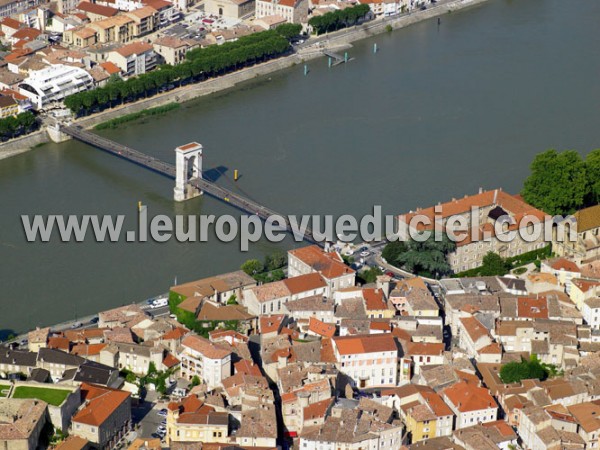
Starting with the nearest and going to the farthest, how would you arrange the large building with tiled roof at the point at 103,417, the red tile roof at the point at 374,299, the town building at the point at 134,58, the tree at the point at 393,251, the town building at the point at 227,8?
the large building with tiled roof at the point at 103,417 < the red tile roof at the point at 374,299 < the tree at the point at 393,251 < the town building at the point at 134,58 < the town building at the point at 227,8

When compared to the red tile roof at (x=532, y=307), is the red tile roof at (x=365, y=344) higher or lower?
lower

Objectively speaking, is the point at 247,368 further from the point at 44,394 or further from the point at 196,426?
the point at 44,394

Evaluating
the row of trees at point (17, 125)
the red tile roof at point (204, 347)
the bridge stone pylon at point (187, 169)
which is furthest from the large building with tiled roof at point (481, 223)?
the row of trees at point (17, 125)

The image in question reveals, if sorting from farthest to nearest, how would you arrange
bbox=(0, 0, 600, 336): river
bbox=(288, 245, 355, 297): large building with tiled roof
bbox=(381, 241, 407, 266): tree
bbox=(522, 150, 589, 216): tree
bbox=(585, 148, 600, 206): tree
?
bbox=(585, 148, 600, 206): tree → bbox=(522, 150, 589, 216): tree → bbox=(0, 0, 600, 336): river → bbox=(381, 241, 407, 266): tree → bbox=(288, 245, 355, 297): large building with tiled roof

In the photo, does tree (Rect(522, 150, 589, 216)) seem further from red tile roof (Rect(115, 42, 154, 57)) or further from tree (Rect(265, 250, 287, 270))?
red tile roof (Rect(115, 42, 154, 57))

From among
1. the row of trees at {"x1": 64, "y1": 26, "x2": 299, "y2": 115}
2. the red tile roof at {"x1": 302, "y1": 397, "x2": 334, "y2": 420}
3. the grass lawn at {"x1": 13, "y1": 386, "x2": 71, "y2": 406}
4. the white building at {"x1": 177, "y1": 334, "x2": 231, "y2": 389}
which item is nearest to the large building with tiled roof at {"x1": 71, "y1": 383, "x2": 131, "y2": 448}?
the grass lawn at {"x1": 13, "y1": 386, "x2": 71, "y2": 406}

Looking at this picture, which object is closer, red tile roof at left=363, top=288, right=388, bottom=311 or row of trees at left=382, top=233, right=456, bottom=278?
red tile roof at left=363, top=288, right=388, bottom=311

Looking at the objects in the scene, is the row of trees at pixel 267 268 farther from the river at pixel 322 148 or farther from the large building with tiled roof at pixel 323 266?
the river at pixel 322 148

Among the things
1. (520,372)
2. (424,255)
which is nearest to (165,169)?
(424,255)

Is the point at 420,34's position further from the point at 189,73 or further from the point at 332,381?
the point at 332,381
